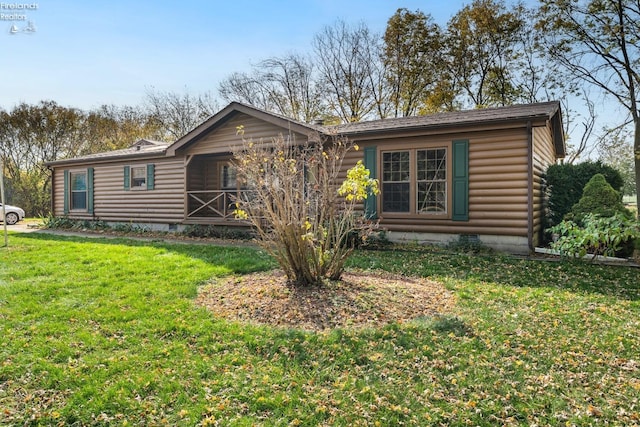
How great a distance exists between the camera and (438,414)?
2875mm

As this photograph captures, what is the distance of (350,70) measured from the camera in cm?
2502

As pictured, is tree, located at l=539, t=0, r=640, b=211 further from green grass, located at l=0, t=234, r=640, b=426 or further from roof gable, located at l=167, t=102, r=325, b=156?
green grass, located at l=0, t=234, r=640, b=426

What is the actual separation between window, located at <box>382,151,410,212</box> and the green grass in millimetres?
4633

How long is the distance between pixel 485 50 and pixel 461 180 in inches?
630

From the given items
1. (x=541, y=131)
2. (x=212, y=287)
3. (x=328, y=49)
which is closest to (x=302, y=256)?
(x=212, y=287)

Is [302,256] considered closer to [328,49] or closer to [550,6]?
[550,6]

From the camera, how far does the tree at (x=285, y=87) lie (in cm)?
2619

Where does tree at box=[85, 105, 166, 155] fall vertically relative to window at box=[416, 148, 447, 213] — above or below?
above

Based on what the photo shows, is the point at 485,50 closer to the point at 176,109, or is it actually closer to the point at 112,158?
the point at 112,158

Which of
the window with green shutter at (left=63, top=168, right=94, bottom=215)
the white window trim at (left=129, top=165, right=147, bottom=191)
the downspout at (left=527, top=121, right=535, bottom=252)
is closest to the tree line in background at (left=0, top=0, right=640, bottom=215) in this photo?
the window with green shutter at (left=63, top=168, right=94, bottom=215)

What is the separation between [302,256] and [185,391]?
103 inches

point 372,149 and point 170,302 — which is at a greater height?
point 372,149

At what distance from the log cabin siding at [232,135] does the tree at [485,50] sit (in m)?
14.7

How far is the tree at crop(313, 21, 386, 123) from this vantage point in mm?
24797
